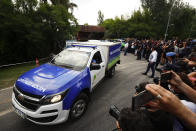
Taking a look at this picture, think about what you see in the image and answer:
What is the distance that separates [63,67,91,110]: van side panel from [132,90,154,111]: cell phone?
177 cm

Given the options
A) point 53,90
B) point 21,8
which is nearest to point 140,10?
point 21,8

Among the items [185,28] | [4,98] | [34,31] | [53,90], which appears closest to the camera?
[53,90]

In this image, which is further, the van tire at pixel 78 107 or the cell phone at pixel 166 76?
the van tire at pixel 78 107

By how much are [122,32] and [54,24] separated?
23.9 meters

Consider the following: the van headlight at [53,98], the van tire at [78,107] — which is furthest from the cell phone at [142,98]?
the van tire at [78,107]

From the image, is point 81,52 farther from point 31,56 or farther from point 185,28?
point 185,28

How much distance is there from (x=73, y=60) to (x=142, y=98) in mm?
2930

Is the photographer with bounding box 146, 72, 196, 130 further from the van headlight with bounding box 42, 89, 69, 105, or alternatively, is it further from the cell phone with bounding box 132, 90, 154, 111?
the van headlight with bounding box 42, 89, 69, 105

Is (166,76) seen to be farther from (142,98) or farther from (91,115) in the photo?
(91,115)

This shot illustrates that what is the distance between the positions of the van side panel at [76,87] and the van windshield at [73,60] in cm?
32

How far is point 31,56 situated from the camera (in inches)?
439

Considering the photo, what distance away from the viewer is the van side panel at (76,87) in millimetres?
2406

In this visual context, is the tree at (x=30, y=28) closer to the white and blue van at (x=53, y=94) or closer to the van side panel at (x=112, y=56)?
the van side panel at (x=112, y=56)

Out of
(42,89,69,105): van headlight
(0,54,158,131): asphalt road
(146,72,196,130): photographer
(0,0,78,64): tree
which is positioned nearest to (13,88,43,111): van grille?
(42,89,69,105): van headlight
